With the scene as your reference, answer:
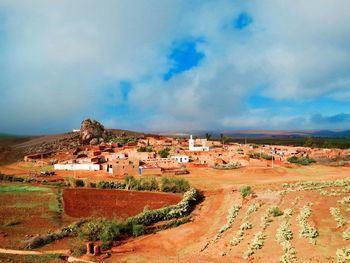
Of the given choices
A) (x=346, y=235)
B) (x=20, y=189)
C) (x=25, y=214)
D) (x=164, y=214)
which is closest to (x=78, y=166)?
(x=20, y=189)

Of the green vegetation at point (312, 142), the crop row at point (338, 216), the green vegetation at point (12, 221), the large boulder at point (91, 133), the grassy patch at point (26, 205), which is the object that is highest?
the large boulder at point (91, 133)

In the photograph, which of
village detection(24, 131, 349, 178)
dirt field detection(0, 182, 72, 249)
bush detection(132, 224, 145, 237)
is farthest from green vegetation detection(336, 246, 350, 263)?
village detection(24, 131, 349, 178)

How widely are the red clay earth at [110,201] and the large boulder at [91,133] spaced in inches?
2094

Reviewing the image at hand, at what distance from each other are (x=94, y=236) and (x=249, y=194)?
13.9m

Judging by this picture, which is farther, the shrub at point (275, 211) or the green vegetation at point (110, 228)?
the shrub at point (275, 211)

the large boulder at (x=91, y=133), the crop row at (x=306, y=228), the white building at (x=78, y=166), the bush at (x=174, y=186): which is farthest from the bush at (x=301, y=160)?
the large boulder at (x=91, y=133)

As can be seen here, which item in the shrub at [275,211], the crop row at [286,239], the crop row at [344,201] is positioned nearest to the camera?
the crop row at [286,239]

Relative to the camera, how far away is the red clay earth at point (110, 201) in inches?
1160

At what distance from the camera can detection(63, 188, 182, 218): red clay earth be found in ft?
96.7

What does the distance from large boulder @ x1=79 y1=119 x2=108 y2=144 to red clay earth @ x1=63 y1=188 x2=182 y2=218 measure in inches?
2094

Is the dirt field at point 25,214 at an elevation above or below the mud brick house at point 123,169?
below

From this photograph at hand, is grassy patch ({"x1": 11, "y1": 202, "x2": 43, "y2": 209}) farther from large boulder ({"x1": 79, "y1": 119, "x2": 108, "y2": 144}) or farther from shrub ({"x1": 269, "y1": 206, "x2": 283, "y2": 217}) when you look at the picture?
large boulder ({"x1": 79, "y1": 119, "x2": 108, "y2": 144})

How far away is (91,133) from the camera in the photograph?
302ft

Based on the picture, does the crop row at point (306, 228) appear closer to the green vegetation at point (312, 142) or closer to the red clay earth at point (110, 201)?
the red clay earth at point (110, 201)
